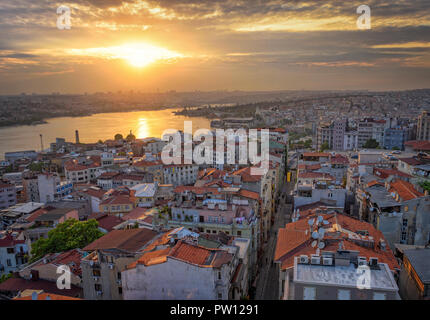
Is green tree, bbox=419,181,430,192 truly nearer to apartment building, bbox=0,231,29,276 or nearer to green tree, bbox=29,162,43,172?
apartment building, bbox=0,231,29,276

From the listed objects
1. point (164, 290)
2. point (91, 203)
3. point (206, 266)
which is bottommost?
point (91, 203)

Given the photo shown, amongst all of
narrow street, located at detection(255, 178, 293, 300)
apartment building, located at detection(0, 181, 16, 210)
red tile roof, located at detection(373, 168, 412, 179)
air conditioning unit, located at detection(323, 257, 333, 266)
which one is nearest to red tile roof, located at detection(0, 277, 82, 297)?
narrow street, located at detection(255, 178, 293, 300)

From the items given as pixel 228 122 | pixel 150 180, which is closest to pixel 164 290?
pixel 150 180

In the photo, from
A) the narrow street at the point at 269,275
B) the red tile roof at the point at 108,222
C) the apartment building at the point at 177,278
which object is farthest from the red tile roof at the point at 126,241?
the narrow street at the point at 269,275

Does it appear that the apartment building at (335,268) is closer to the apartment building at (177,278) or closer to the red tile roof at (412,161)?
the apartment building at (177,278)

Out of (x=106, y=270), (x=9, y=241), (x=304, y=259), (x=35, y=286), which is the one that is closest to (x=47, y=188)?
(x=9, y=241)
